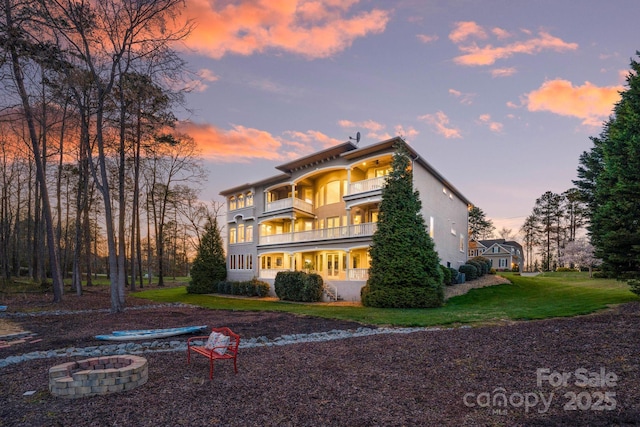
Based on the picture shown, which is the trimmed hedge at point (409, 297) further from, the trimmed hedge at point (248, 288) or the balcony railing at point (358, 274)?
the trimmed hedge at point (248, 288)

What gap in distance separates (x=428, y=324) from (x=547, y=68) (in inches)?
506

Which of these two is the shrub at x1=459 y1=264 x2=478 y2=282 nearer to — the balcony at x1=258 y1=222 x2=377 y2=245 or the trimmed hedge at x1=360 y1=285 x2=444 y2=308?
the trimmed hedge at x1=360 y1=285 x2=444 y2=308

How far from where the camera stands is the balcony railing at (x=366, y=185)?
22422 millimetres

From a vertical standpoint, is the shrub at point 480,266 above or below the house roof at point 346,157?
below

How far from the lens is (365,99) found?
1978 cm

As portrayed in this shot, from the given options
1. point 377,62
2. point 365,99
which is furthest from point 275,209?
point 377,62

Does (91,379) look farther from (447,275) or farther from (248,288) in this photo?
(248,288)

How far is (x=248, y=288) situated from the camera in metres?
27.7

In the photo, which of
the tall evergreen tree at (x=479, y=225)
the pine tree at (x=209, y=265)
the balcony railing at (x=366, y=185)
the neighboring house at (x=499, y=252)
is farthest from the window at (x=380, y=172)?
the tall evergreen tree at (x=479, y=225)

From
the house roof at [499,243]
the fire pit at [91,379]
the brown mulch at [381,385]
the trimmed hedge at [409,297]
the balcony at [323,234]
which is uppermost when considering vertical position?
the balcony at [323,234]

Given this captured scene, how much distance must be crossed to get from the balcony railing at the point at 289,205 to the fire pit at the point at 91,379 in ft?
72.0

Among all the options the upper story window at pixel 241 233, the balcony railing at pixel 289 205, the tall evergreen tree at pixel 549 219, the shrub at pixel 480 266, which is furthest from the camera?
the tall evergreen tree at pixel 549 219

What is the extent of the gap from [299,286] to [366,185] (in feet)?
27.7

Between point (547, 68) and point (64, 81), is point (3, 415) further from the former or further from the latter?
point (547, 68)
